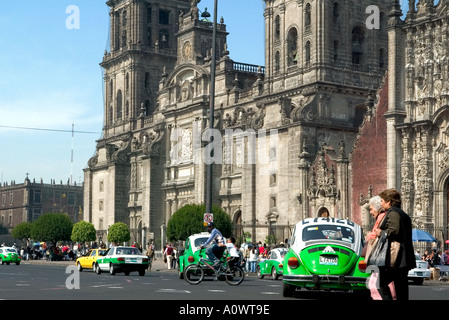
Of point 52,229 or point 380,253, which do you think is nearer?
point 380,253

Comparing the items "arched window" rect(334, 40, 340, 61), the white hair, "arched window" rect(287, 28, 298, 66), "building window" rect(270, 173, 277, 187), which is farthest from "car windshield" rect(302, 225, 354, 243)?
"arched window" rect(287, 28, 298, 66)

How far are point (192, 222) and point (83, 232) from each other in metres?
22.7

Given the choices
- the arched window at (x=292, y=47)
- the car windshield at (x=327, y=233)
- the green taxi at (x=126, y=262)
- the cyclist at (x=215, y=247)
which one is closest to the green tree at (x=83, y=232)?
the arched window at (x=292, y=47)

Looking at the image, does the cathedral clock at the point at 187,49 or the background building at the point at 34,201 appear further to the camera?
the background building at the point at 34,201

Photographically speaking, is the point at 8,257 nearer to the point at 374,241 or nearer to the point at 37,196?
the point at 374,241

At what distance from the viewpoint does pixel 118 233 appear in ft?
250

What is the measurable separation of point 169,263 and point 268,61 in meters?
21.6

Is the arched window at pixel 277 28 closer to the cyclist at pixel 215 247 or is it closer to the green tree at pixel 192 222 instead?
the green tree at pixel 192 222

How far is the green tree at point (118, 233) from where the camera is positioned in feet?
250

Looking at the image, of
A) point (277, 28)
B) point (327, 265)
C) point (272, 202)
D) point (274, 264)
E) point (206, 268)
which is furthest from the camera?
point (277, 28)

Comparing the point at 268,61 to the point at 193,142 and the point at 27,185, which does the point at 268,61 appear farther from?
the point at 27,185

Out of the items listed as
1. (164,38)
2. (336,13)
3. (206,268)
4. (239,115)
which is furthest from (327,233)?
(164,38)

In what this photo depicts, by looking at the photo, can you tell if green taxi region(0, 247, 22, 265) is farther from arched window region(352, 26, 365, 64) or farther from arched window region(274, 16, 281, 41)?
arched window region(352, 26, 365, 64)

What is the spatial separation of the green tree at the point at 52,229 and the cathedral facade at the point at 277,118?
9.12 ft
